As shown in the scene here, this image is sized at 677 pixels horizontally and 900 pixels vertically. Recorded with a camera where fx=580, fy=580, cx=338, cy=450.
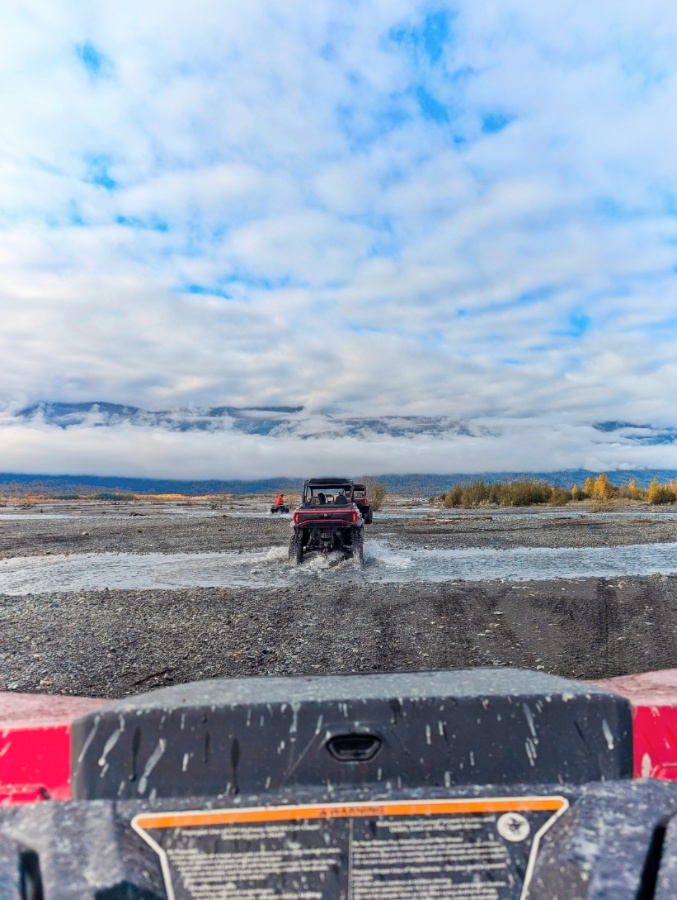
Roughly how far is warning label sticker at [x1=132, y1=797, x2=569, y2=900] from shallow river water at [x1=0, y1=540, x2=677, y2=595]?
1141 centimetres

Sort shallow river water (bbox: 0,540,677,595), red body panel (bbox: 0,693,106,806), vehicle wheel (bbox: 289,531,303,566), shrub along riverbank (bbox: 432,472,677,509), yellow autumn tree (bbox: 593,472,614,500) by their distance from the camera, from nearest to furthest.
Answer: red body panel (bbox: 0,693,106,806)
shallow river water (bbox: 0,540,677,595)
vehicle wheel (bbox: 289,531,303,566)
shrub along riverbank (bbox: 432,472,677,509)
yellow autumn tree (bbox: 593,472,614,500)

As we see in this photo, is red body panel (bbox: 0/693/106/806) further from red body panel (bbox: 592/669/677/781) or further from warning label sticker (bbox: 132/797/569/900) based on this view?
red body panel (bbox: 592/669/677/781)

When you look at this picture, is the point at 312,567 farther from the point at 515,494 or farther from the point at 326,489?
the point at 515,494

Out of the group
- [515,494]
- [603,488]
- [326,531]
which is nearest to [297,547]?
[326,531]

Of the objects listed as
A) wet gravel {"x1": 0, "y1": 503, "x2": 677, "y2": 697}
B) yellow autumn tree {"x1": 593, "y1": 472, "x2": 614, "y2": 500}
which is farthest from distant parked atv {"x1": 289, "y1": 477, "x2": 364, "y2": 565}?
yellow autumn tree {"x1": 593, "y1": 472, "x2": 614, "y2": 500}

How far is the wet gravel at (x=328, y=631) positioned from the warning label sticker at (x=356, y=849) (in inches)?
197

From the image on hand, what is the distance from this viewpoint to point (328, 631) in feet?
28.0

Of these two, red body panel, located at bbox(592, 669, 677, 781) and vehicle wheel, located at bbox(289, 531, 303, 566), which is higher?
red body panel, located at bbox(592, 669, 677, 781)

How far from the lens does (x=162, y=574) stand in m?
14.8

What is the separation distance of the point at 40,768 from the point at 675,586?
13.0 meters

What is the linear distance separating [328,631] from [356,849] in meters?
7.17

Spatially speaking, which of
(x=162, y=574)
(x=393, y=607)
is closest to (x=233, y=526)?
(x=162, y=574)

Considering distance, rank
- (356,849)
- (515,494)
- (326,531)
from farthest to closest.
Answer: (515,494) < (326,531) < (356,849)

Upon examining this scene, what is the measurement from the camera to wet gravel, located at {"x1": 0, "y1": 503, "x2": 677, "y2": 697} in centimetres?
678
